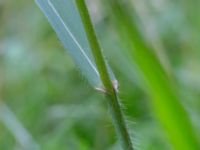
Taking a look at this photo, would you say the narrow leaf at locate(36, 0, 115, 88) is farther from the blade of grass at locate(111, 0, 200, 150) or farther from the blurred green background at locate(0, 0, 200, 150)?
the blurred green background at locate(0, 0, 200, 150)

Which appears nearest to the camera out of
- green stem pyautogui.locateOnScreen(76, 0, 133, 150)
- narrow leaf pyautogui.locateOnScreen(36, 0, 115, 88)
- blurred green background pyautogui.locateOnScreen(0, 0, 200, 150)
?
green stem pyautogui.locateOnScreen(76, 0, 133, 150)

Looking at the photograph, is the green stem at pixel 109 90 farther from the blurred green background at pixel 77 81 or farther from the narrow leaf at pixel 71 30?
the blurred green background at pixel 77 81

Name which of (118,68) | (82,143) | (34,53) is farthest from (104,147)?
(34,53)

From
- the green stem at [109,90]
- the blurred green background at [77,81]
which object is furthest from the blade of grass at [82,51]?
the blurred green background at [77,81]

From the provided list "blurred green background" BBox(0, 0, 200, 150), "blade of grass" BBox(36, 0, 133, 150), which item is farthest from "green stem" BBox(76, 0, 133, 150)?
"blurred green background" BBox(0, 0, 200, 150)

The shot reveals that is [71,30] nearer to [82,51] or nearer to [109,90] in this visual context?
[82,51]

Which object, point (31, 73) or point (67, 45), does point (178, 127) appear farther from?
point (31, 73)
